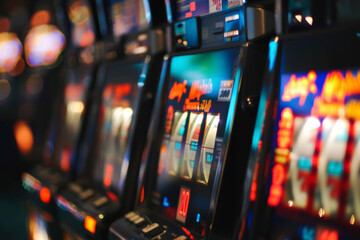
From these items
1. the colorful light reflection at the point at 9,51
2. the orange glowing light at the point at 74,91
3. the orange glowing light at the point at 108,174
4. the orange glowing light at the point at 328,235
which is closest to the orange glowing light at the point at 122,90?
the orange glowing light at the point at 108,174

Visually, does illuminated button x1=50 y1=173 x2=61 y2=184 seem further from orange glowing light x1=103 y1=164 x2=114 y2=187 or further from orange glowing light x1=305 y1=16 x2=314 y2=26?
orange glowing light x1=305 y1=16 x2=314 y2=26

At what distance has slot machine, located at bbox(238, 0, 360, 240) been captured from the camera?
49.3 inches

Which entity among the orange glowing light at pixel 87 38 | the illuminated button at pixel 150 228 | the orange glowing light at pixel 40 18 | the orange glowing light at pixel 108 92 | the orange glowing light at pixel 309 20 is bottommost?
the illuminated button at pixel 150 228

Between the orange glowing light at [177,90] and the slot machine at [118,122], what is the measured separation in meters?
0.35

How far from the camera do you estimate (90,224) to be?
215cm

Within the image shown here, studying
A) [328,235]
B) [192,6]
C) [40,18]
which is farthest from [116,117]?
[40,18]

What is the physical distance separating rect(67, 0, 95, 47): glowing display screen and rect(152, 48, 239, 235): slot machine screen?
4.38 ft

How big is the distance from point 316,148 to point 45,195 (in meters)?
2.16

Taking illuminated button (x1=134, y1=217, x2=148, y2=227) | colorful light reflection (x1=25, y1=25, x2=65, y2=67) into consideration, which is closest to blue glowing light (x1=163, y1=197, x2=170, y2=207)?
illuminated button (x1=134, y1=217, x2=148, y2=227)

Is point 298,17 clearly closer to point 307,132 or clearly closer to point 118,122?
point 307,132

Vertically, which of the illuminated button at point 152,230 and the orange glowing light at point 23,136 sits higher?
the orange glowing light at point 23,136

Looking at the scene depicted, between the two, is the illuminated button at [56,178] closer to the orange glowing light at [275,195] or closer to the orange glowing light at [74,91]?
the orange glowing light at [74,91]

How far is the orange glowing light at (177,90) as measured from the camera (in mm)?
2033

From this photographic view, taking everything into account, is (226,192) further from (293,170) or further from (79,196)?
(79,196)
